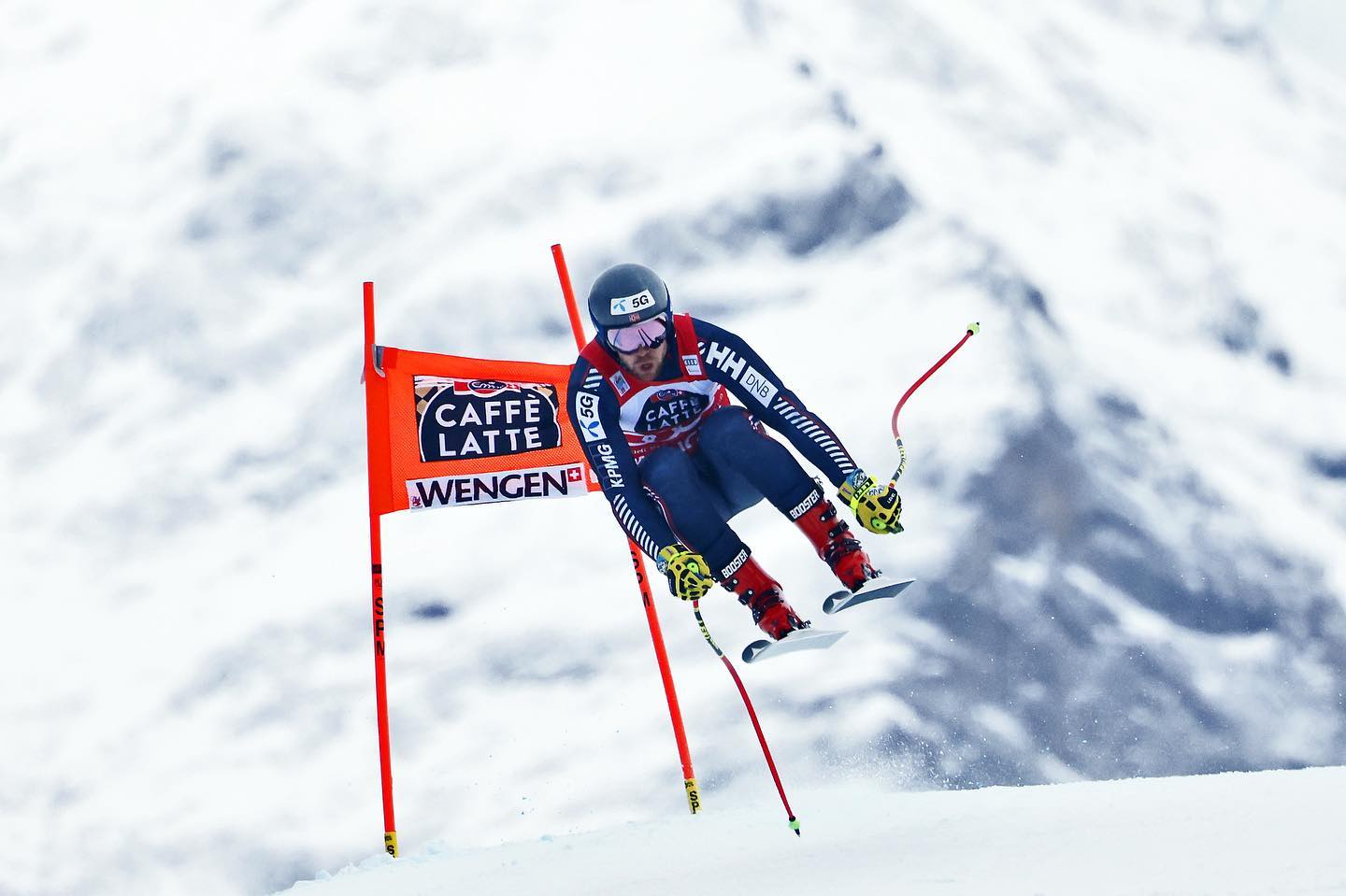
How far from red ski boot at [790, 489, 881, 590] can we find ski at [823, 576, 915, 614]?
0.19 meters

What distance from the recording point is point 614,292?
691cm

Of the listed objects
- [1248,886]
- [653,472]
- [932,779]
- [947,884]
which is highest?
[653,472]

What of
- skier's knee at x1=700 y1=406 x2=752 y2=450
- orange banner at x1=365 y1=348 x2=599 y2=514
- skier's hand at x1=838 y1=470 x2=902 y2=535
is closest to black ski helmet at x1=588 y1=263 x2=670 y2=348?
skier's knee at x1=700 y1=406 x2=752 y2=450

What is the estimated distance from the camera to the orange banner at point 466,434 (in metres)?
9.74

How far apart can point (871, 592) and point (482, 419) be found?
4.47 meters

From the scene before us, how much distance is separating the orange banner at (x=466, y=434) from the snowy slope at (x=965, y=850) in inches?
110

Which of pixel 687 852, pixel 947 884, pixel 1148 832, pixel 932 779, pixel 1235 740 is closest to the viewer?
pixel 947 884

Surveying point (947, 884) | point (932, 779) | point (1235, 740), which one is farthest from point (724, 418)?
point (1235, 740)

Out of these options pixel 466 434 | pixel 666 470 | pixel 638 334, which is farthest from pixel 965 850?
pixel 466 434

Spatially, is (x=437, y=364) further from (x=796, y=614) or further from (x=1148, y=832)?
(x=1148, y=832)

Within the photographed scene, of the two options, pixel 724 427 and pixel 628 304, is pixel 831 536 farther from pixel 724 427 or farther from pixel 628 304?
pixel 628 304

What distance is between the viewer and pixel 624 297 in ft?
22.7

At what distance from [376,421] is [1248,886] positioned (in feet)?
23.1

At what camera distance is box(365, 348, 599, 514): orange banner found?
32.0 ft
